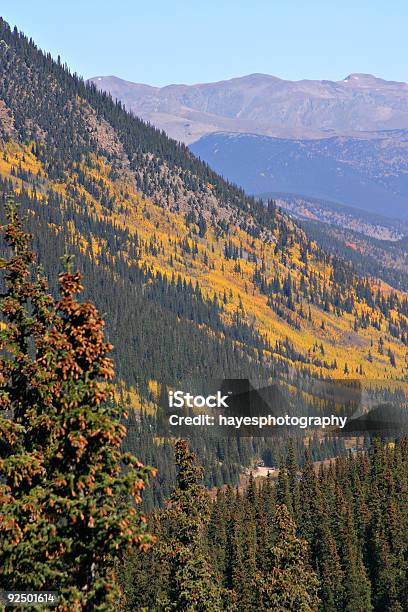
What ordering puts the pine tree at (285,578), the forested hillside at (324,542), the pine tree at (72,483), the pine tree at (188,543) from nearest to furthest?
the pine tree at (72,483), the pine tree at (188,543), the pine tree at (285,578), the forested hillside at (324,542)

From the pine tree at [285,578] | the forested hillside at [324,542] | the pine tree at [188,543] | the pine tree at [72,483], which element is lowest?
the forested hillside at [324,542]

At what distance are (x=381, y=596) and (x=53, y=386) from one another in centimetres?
10667

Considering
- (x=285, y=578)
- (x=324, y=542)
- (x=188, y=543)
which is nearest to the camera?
(x=188, y=543)

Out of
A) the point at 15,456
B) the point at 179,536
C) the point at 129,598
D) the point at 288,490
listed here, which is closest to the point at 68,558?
the point at 15,456

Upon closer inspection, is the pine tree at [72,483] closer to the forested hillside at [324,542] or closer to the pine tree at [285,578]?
the pine tree at [285,578]

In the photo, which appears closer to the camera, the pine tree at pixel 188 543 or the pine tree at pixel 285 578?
the pine tree at pixel 188 543

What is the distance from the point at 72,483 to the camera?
27375 millimetres

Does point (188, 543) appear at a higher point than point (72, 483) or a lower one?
lower

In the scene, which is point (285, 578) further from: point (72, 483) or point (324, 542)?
point (324, 542)

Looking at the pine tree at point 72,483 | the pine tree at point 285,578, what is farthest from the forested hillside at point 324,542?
the pine tree at point 72,483

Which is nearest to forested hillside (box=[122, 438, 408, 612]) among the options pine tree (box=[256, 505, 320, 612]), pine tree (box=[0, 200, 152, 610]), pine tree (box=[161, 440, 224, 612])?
pine tree (box=[256, 505, 320, 612])

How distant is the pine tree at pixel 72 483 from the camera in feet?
89.1

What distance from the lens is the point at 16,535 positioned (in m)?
27.9

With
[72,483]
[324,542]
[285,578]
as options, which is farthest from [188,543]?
[324,542]
